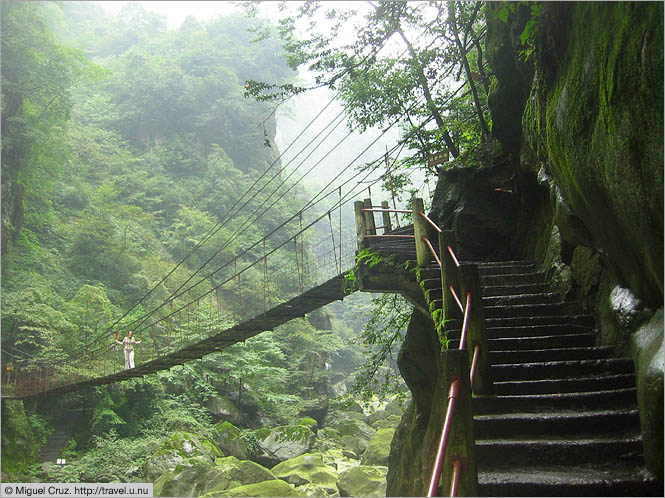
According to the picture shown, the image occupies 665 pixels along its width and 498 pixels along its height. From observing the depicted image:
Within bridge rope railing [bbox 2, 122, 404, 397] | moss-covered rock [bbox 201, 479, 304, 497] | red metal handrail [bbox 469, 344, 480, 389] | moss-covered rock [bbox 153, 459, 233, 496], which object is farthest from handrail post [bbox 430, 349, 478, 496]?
moss-covered rock [bbox 153, 459, 233, 496]

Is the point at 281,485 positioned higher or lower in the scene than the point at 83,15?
lower

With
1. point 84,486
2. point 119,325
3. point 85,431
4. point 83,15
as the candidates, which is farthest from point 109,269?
point 83,15

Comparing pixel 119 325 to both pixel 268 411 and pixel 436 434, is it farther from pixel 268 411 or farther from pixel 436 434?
pixel 436 434

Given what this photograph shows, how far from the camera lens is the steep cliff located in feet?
7.14

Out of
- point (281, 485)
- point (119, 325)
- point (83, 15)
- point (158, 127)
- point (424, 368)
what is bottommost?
point (281, 485)

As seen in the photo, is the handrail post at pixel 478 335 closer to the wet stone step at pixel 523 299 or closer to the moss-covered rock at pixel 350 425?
the wet stone step at pixel 523 299

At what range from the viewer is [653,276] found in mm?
2451

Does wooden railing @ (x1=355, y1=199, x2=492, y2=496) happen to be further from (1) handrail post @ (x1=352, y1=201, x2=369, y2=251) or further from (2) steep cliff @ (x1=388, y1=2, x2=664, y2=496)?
(1) handrail post @ (x1=352, y1=201, x2=369, y2=251)

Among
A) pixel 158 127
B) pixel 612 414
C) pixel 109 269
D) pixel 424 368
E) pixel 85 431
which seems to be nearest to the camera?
pixel 612 414

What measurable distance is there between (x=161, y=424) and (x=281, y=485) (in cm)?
431

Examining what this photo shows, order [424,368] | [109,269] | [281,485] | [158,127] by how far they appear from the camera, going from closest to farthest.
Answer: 1. [424,368]
2. [281,485]
3. [109,269]
4. [158,127]

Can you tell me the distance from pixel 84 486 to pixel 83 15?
3256 cm

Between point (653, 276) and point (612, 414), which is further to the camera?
point (612, 414)

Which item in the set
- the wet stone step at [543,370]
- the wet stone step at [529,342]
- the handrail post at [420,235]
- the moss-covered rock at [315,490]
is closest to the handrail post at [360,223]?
the handrail post at [420,235]
